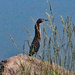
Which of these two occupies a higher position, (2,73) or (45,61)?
(2,73)

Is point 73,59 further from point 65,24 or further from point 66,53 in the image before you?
point 65,24

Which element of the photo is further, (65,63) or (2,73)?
(2,73)

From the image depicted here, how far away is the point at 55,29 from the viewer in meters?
2.98

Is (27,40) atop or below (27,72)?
atop

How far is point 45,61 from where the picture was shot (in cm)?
326

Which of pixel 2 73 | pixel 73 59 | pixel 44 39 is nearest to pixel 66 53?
pixel 73 59

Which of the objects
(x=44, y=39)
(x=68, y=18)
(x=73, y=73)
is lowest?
(x=73, y=73)

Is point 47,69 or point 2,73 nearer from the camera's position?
point 47,69

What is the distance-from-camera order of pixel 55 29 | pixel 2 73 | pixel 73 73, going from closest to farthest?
pixel 55 29 < pixel 73 73 < pixel 2 73

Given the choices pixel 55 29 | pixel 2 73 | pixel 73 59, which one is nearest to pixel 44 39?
pixel 55 29

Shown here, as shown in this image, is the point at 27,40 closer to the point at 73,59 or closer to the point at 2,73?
the point at 73,59

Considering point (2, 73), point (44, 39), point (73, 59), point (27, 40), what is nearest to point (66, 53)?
point (73, 59)

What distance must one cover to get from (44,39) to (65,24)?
293mm

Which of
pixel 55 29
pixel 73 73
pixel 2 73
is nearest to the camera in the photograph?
pixel 55 29
